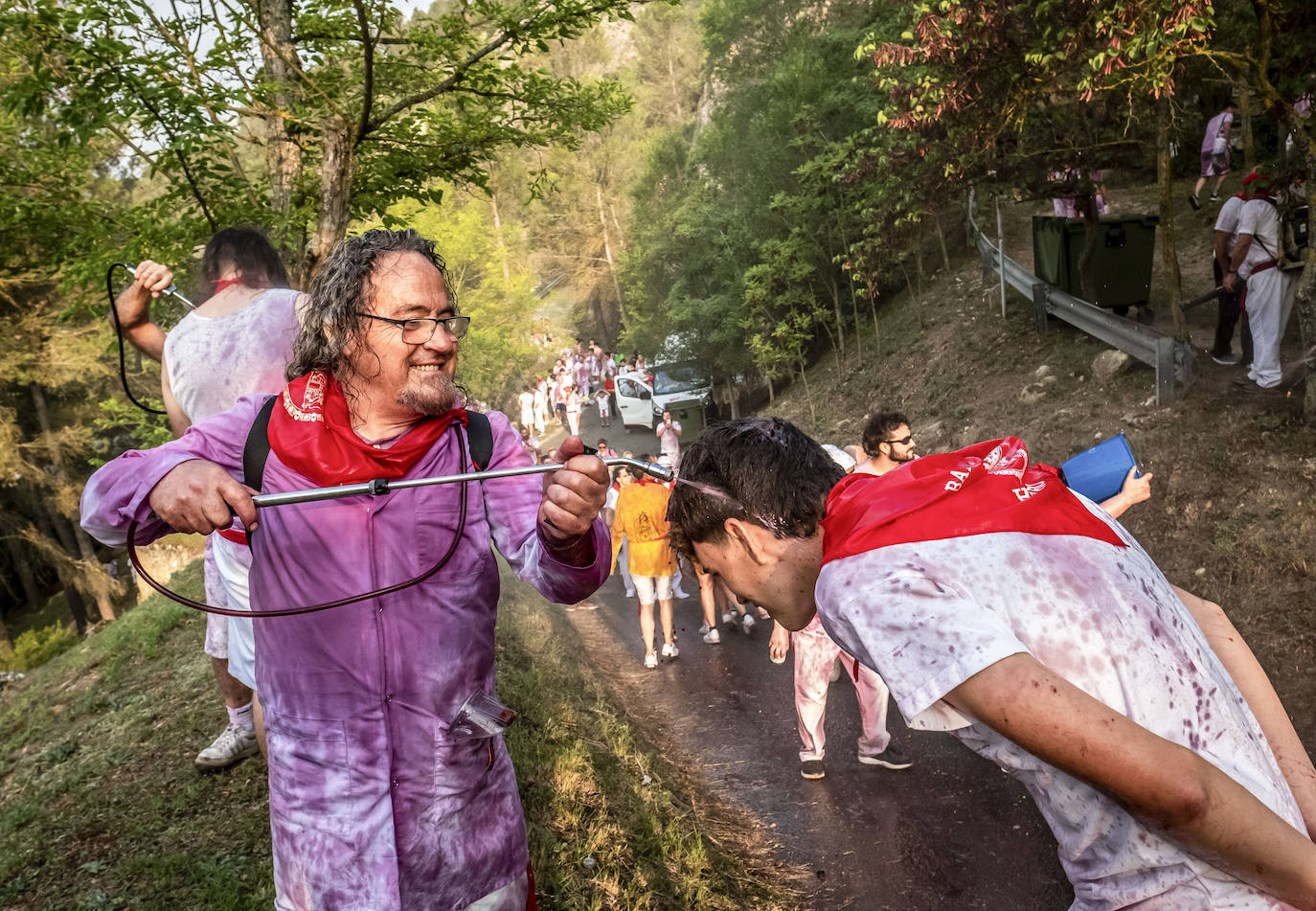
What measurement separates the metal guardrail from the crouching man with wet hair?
7.98m

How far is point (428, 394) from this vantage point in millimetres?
2369

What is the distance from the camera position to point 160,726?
6254 millimetres

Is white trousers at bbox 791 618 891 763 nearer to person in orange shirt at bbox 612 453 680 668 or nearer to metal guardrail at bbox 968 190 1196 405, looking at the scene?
person in orange shirt at bbox 612 453 680 668

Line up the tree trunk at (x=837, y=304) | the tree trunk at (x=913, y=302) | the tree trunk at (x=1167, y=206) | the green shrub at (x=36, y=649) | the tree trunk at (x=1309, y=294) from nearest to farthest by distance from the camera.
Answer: the tree trunk at (x=1309, y=294), the tree trunk at (x=1167, y=206), the tree trunk at (x=913, y=302), the tree trunk at (x=837, y=304), the green shrub at (x=36, y=649)

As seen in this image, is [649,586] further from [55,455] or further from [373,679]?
[55,455]

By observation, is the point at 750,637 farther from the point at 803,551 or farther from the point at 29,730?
the point at 803,551

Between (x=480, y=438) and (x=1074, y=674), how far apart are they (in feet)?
4.90

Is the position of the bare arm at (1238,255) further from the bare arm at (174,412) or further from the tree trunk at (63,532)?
the tree trunk at (63,532)

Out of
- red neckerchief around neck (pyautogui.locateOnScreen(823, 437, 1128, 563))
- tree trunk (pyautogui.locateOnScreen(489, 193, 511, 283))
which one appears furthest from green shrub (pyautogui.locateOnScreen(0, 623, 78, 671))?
red neckerchief around neck (pyautogui.locateOnScreen(823, 437, 1128, 563))

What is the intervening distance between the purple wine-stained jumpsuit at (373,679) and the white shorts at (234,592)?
4.03ft

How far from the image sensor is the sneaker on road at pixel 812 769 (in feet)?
20.4

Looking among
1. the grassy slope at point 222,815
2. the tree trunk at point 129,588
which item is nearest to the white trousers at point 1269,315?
the grassy slope at point 222,815

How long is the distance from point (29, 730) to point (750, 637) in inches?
254

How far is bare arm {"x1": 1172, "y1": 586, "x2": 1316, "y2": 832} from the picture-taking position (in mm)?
1876
